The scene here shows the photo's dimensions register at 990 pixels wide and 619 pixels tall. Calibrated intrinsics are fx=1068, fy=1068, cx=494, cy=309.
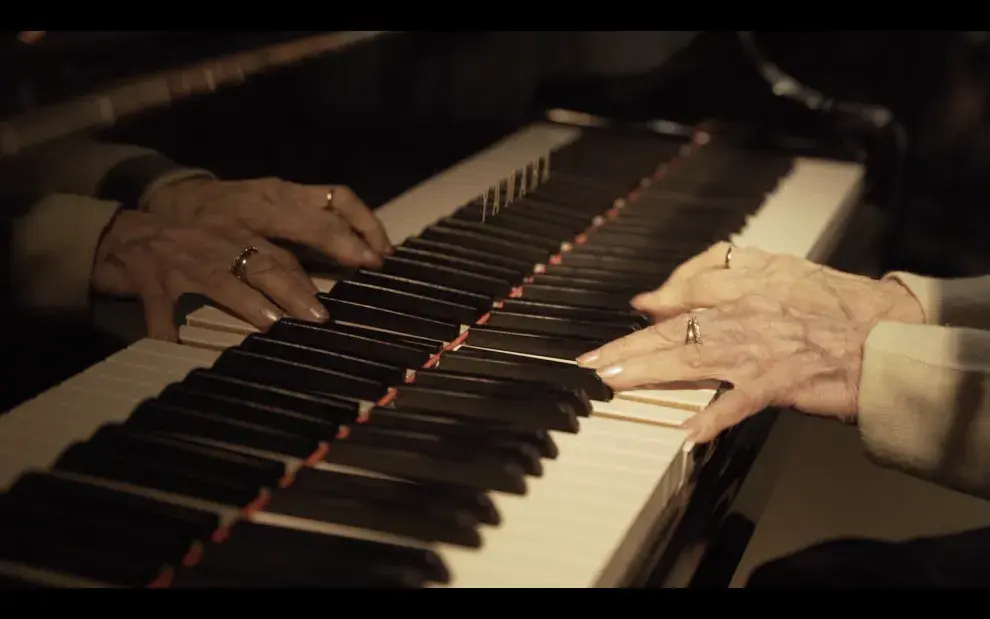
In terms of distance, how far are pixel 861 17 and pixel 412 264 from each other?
6.30ft

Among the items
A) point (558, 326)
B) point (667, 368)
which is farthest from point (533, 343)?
point (667, 368)

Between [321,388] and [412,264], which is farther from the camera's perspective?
[412,264]

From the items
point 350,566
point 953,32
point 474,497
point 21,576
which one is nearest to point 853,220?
point 953,32

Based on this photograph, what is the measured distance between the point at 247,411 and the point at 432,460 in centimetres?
22

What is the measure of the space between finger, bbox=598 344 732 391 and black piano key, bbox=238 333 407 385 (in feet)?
0.84

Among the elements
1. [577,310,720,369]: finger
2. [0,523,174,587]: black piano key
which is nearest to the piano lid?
[0,523,174,587]: black piano key

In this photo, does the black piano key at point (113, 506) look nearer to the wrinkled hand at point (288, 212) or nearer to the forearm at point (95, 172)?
the forearm at point (95, 172)

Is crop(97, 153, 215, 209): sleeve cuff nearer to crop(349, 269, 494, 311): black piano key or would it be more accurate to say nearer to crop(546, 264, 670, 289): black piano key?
crop(349, 269, 494, 311): black piano key

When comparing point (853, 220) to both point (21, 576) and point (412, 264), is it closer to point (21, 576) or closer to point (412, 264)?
point (412, 264)

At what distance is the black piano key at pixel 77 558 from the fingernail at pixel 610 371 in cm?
57

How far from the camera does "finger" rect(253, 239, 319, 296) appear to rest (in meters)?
1.43

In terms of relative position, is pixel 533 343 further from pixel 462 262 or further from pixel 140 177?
pixel 140 177

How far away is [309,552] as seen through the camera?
3.07 feet

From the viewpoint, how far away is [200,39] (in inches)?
60.6
